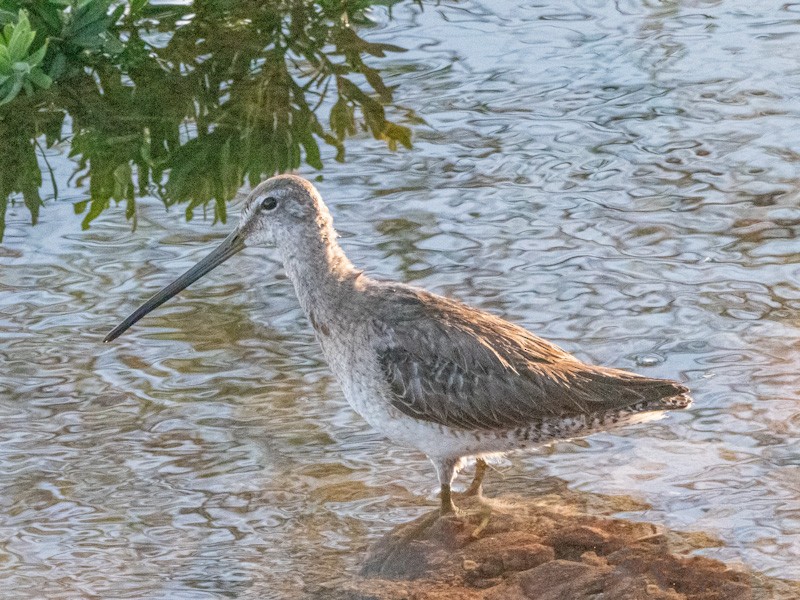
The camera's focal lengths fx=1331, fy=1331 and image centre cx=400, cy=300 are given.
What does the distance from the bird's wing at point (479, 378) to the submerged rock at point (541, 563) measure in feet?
1.14

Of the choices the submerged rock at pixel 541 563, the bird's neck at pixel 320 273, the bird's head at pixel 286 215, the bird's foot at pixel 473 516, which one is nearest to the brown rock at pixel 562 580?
the submerged rock at pixel 541 563

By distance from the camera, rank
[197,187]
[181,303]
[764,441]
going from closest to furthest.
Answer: [764,441] < [181,303] < [197,187]

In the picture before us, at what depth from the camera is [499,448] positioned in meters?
4.46

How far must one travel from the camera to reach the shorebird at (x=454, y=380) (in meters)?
4.37

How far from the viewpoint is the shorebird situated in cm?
437

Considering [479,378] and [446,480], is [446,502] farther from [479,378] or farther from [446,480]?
[479,378]

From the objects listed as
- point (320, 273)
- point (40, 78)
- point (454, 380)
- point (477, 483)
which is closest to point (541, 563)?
point (477, 483)

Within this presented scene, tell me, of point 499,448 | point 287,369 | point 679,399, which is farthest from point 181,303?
point 679,399

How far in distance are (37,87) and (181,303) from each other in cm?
232

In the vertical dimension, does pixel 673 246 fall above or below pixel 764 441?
above

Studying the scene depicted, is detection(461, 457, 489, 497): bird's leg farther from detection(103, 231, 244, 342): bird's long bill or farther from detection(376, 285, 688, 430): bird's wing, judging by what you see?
detection(103, 231, 244, 342): bird's long bill

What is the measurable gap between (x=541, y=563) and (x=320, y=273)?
126 cm

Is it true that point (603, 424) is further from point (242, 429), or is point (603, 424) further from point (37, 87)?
point (37, 87)

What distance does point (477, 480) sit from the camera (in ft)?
15.3
